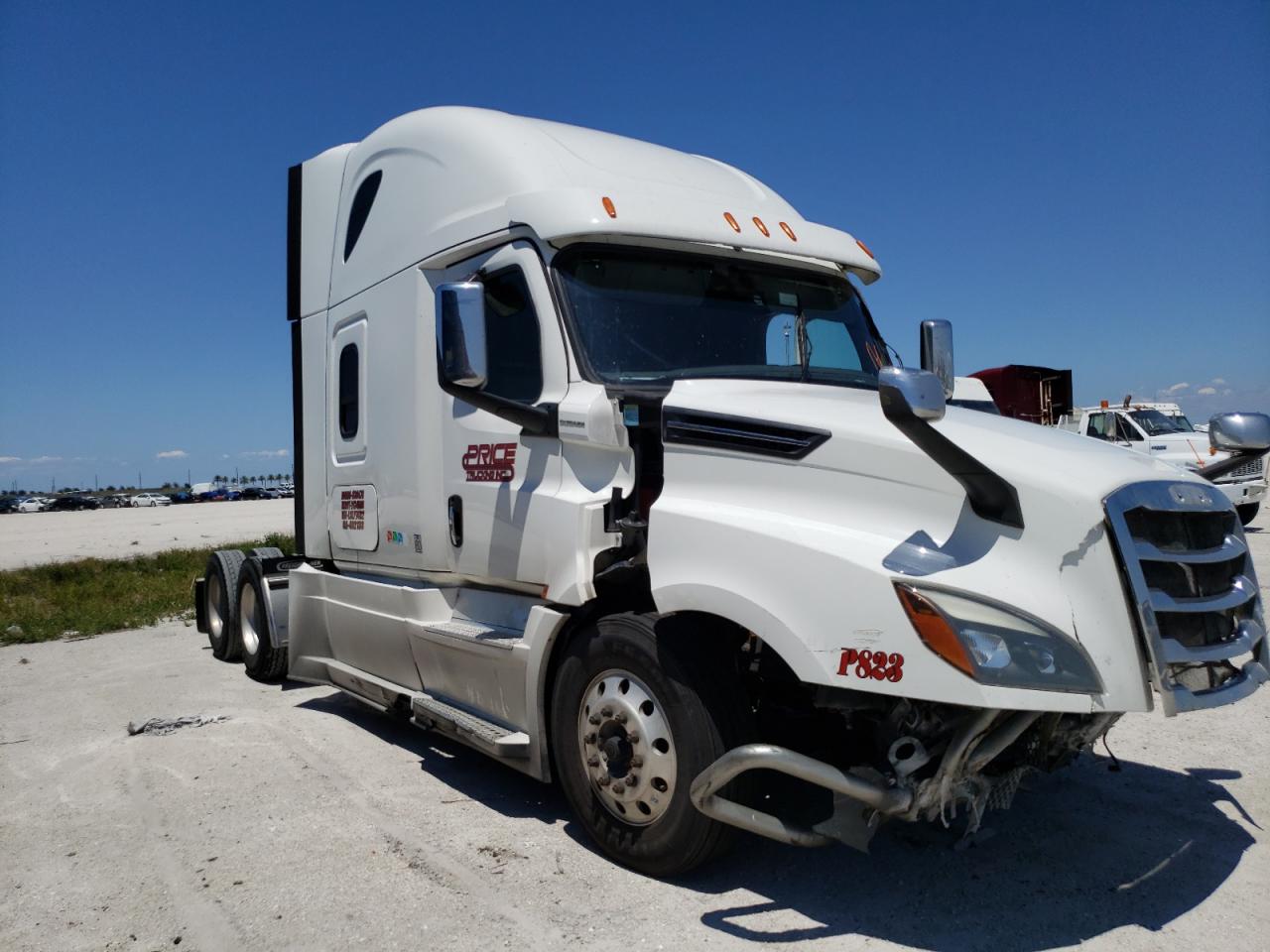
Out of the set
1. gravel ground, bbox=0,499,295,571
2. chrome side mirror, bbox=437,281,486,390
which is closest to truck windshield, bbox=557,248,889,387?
chrome side mirror, bbox=437,281,486,390

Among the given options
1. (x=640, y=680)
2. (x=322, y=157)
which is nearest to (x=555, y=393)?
(x=640, y=680)

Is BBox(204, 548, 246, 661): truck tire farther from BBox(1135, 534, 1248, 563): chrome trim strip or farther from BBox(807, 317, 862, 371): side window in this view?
BBox(1135, 534, 1248, 563): chrome trim strip

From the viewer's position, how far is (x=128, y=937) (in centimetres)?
371

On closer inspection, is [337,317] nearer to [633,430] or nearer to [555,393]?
[555,393]

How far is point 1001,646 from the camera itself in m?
3.11

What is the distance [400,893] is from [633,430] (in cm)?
217

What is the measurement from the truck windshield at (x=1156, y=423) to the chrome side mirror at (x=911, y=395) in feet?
64.9

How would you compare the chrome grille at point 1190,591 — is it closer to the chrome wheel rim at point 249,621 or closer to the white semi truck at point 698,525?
the white semi truck at point 698,525

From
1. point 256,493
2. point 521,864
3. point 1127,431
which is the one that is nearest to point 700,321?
point 521,864

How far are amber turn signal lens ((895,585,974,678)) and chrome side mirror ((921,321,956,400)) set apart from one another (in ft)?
9.32

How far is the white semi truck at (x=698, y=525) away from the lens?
322cm

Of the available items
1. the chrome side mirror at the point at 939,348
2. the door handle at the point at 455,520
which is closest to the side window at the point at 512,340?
the door handle at the point at 455,520

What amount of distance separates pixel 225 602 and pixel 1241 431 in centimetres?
817

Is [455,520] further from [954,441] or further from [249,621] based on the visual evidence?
[249,621]
